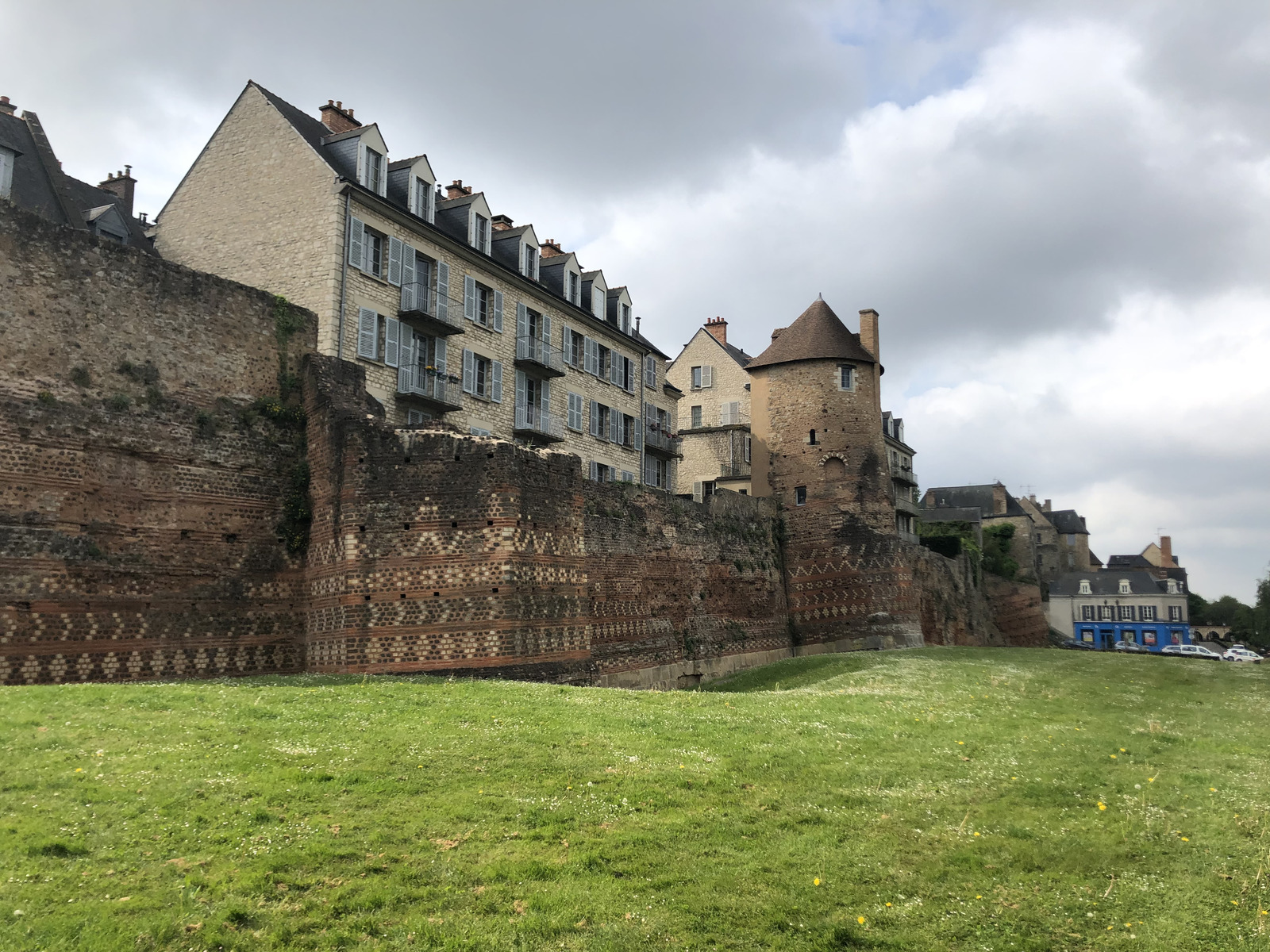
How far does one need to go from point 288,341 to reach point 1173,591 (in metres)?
80.4

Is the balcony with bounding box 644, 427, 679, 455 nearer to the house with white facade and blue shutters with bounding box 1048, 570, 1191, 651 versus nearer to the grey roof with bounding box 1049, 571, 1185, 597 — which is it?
the house with white facade and blue shutters with bounding box 1048, 570, 1191, 651

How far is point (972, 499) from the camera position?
8225cm

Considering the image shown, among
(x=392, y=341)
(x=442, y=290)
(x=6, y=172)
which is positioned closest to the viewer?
(x=6, y=172)

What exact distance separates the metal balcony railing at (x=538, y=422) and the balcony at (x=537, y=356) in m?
1.31

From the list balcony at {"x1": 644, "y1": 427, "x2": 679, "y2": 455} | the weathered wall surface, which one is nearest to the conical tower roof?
balcony at {"x1": 644, "y1": 427, "x2": 679, "y2": 455}

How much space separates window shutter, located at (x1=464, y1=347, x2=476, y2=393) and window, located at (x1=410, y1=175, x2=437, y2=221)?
3.94m

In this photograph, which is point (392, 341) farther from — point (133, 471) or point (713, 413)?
point (713, 413)

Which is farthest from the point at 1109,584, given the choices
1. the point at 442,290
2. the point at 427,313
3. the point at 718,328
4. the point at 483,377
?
the point at 427,313

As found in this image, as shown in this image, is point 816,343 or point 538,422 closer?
point 538,422

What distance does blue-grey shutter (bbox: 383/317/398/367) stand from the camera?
25859 mm

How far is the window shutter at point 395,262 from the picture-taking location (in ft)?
86.3

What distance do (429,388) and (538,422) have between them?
5.33 metres

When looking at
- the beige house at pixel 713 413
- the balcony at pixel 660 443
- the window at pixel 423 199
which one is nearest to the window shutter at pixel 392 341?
the window at pixel 423 199

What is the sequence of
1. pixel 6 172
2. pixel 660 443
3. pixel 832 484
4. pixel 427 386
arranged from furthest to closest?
pixel 660 443 → pixel 832 484 → pixel 427 386 → pixel 6 172
